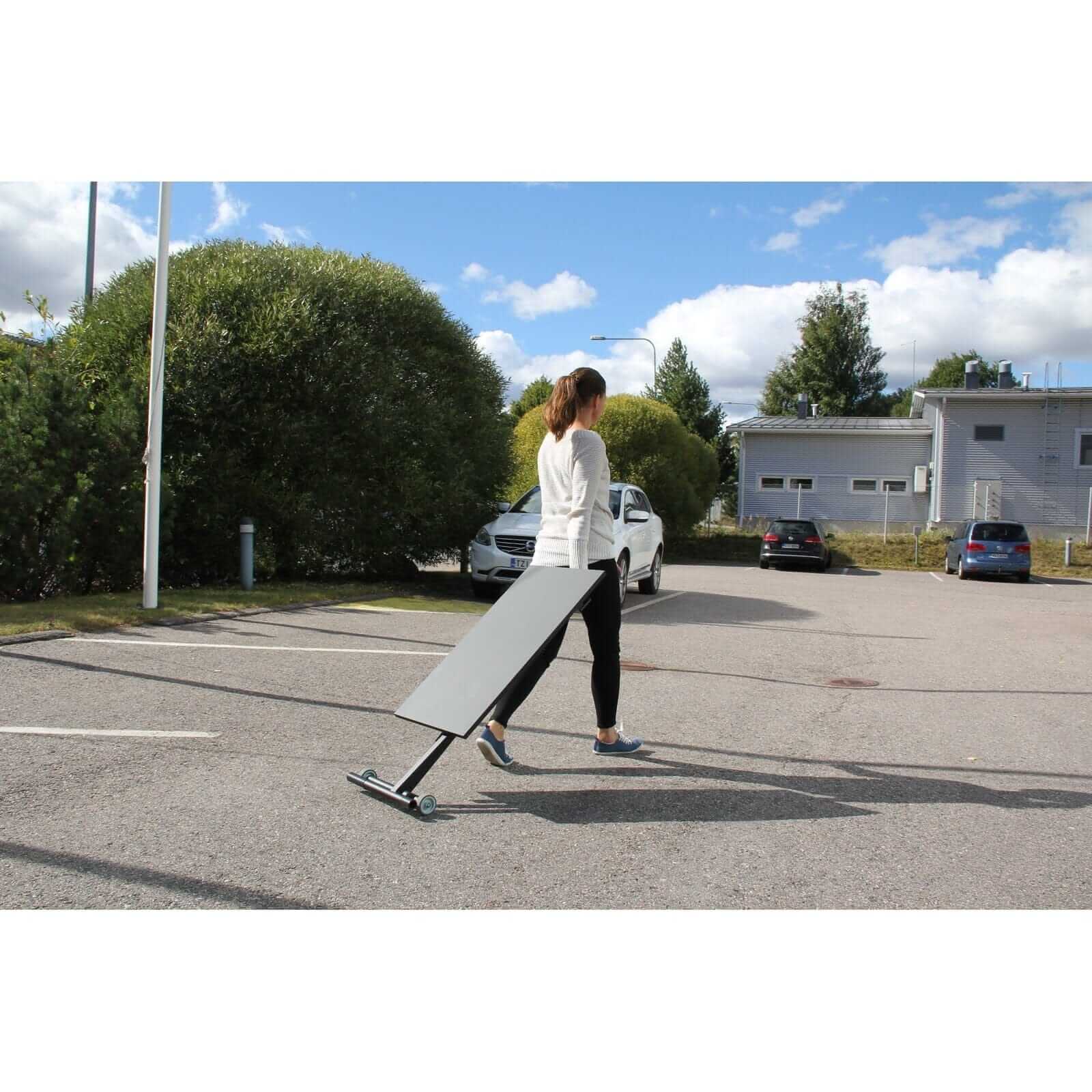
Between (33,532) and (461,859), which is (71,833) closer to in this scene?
(461,859)

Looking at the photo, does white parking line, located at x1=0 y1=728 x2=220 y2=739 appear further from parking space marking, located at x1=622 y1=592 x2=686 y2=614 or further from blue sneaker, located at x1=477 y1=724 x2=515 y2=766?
parking space marking, located at x1=622 y1=592 x2=686 y2=614

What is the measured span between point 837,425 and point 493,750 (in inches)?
1407

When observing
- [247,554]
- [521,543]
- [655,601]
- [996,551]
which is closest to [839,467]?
[996,551]

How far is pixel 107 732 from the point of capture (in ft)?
18.5

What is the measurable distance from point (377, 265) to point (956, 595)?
12.0 metres

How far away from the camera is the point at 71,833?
4.02 meters

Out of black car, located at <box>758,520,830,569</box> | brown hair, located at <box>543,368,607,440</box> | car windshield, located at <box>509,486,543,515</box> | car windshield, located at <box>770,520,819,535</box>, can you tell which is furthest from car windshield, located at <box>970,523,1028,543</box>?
brown hair, located at <box>543,368,607,440</box>

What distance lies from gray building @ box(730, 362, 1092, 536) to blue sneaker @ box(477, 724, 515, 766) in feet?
104

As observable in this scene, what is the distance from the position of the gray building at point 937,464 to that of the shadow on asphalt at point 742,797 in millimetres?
31192

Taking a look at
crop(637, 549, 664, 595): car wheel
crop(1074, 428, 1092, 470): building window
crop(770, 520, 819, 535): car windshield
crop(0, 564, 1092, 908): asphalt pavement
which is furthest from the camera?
crop(1074, 428, 1092, 470): building window

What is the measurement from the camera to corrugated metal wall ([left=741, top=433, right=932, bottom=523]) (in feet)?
125

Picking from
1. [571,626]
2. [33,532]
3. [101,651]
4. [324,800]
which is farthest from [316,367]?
[324,800]

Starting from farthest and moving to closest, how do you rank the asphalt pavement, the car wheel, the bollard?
the car wheel < the bollard < the asphalt pavement
